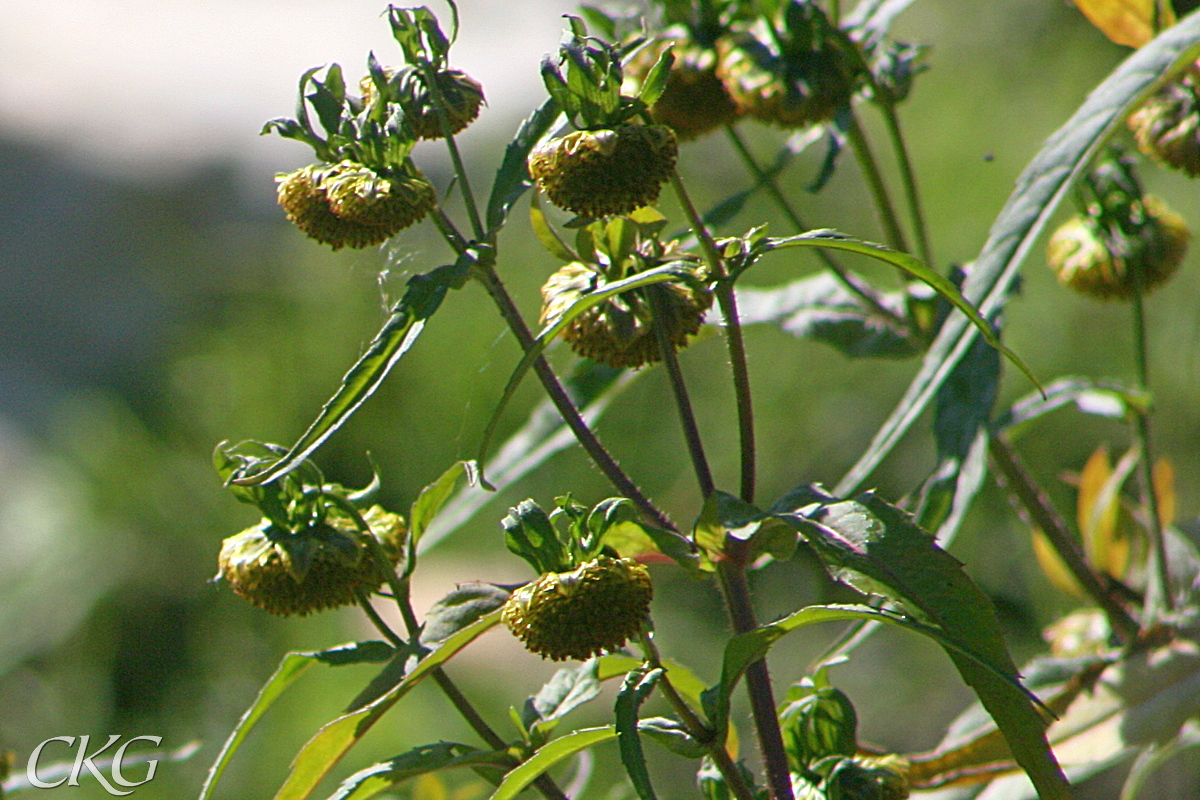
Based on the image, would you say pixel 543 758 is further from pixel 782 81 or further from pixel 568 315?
pixel 782 81

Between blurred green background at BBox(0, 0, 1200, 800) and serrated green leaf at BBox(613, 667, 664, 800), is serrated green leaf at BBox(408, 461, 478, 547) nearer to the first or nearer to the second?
serrated green leaf at BBox(613, 667, 664, 800)

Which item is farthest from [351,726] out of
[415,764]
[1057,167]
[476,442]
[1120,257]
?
[476,442]

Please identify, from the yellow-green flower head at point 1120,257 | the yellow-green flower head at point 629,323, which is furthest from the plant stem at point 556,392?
the yellow-green flower head at point 1120,257

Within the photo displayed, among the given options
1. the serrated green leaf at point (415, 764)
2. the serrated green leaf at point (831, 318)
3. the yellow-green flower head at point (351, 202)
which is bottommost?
the serrated green leaf at point (415, 764)

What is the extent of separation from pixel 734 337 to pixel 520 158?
0.26ft

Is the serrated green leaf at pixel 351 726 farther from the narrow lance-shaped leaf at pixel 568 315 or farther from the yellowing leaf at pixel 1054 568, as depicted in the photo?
the yellowing leaf at pixel 1054 568

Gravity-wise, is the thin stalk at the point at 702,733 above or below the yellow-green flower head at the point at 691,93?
below

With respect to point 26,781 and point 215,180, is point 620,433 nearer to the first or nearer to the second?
point 26,781

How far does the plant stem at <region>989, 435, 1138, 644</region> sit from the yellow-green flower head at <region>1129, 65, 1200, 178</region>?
A: 0.13 metres

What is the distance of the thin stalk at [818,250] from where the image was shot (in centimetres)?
48

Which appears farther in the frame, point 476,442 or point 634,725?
point 476,442

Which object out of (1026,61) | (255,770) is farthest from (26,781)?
(1026,61)

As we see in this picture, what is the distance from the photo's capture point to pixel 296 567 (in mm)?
308

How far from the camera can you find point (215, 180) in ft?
14.1
